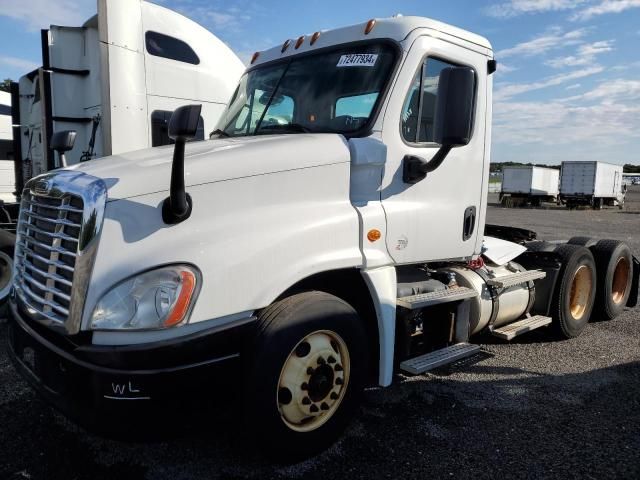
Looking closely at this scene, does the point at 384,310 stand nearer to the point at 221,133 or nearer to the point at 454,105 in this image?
the point at 454,105

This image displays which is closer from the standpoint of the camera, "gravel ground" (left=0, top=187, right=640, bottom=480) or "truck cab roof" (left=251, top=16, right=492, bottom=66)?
"gravel ground" (left=0, top=187, right=640, bottom=480)

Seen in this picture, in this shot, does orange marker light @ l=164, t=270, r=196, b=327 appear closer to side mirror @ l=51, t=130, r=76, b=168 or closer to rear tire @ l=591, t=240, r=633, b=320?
side mirror @ l=51, t=130, r=76, b=168

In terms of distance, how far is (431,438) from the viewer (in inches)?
135

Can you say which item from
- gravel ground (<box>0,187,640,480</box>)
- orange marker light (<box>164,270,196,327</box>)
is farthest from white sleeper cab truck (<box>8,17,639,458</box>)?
gravel ground (<box>0,187,640,480</box>)

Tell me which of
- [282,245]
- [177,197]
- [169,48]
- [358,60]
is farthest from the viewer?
[169,48]

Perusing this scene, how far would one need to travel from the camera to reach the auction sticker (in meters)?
3.58

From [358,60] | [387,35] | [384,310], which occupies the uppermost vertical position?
[387,35]

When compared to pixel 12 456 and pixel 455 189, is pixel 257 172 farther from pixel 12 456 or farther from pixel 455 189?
pixel 12 456

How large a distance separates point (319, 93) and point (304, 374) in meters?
1.97

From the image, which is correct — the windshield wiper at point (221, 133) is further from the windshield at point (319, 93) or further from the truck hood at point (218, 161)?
the truck hood at point (218, 161)

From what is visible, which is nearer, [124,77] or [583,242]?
[583,242]

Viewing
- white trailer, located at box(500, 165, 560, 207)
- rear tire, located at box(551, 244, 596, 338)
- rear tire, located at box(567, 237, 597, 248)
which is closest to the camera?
rear tire, located at box(551, 244, 596, 338)

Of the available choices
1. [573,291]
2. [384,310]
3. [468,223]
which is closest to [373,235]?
[384,310]

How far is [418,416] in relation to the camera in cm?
375
